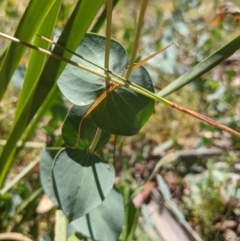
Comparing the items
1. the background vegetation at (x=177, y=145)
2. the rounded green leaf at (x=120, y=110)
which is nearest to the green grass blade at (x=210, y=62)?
the rounded green leaf at (x=120, y=110)

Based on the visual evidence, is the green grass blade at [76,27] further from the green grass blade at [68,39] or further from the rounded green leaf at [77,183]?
the rounded green leaf at [77,183]

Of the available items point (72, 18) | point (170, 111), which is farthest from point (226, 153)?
point (72, 18)

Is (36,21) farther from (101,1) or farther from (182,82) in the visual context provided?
(182,82)

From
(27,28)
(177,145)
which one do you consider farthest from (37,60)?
(177,145)

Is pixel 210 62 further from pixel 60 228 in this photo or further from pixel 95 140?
pixel 60 228

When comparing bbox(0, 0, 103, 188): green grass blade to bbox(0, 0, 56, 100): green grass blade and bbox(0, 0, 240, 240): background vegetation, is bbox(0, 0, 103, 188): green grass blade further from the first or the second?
bbox(0, 0, 240, 240): background vegetation

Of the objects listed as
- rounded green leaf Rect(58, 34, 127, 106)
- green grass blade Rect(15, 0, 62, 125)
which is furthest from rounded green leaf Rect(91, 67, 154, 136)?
green grass blade Rect(15, 0, 62, 125)
